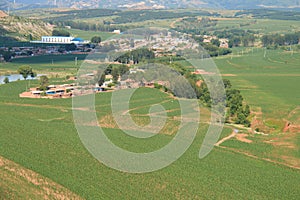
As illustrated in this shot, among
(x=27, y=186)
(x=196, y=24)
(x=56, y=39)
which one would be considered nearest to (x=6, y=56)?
(x=56, y=39)

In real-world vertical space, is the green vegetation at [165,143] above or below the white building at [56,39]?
below

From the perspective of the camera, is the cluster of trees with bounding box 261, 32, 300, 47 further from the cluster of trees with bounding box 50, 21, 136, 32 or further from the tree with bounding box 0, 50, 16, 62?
the tree with bounding box 0, 50, 16, 62

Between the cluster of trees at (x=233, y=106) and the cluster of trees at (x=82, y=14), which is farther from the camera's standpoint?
the cluster of trees at (x=82, y=14)

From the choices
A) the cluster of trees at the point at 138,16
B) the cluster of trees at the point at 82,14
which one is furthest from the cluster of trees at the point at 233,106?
the cluster of trees at the point at 82,14

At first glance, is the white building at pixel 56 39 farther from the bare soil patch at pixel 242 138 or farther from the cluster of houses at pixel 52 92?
the bare soil patch at pixel 242 138

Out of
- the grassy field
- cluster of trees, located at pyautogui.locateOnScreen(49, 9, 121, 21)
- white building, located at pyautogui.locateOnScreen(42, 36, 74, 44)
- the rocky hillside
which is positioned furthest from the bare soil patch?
cluster of trees, located at pyautogui.locateOnScreen(49, 9, 121, 21)

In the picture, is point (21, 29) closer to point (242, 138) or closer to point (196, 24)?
point (196, 24)
